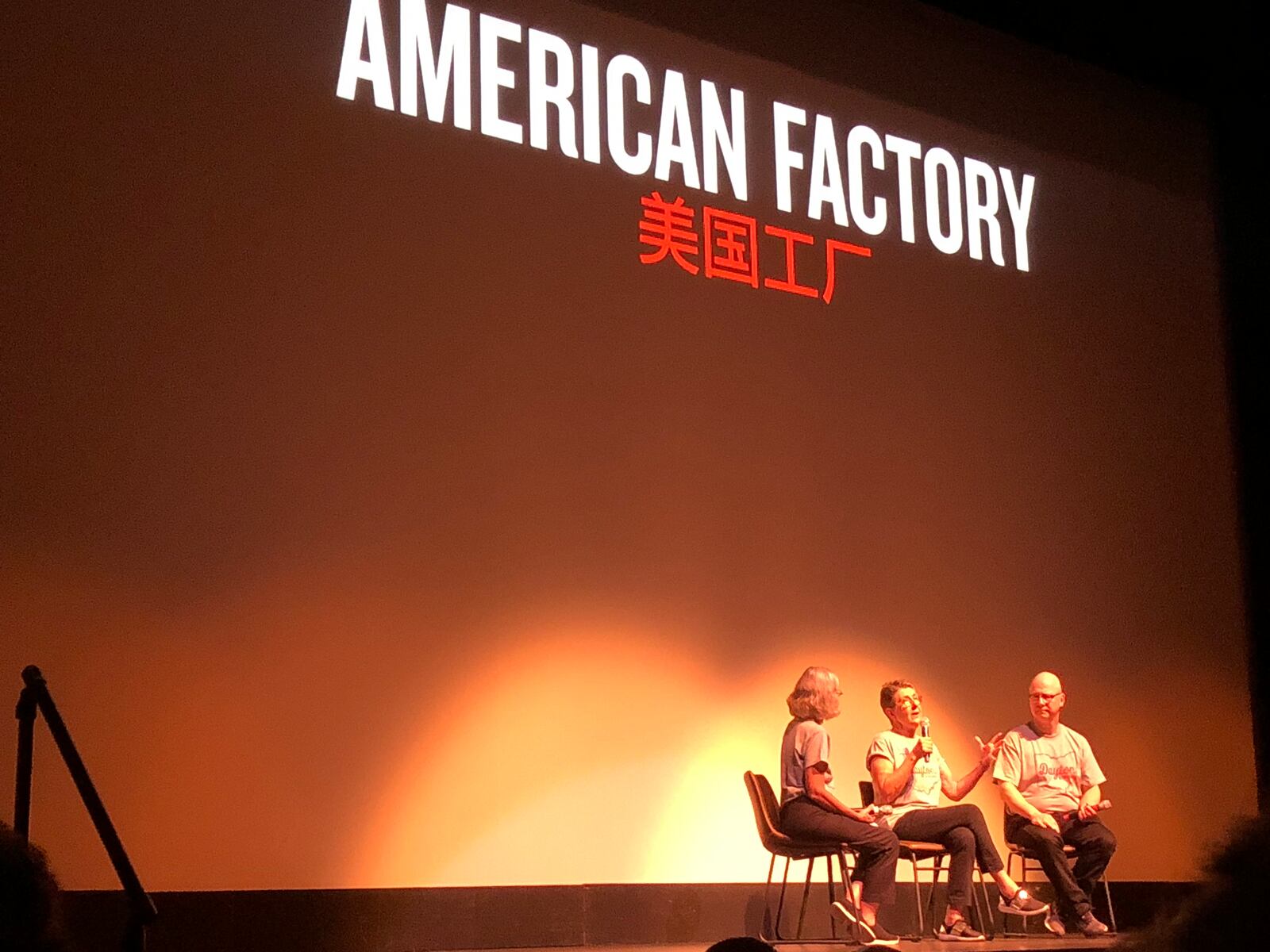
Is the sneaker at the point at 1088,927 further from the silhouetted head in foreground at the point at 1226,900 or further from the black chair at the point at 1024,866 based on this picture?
the silhouetted head in foreground at the point at 1226,900

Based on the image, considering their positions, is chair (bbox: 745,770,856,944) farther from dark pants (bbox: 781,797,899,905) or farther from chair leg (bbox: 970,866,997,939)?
chair leg (bbox: 970,866,997,939)

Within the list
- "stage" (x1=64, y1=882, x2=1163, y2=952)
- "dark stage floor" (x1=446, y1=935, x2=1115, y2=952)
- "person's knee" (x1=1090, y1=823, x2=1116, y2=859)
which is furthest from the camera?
"person's knee" (x1=1090, y1=823, x2=1116, y2=859)

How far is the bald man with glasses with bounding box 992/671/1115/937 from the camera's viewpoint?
5.74 m

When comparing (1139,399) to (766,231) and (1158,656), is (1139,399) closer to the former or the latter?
(1158,656)

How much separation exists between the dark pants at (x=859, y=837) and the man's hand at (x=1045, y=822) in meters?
0.73

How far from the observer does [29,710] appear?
364cm

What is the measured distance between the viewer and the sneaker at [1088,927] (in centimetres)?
567

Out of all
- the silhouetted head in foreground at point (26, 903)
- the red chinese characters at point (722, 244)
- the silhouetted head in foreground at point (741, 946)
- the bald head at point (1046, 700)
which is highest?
the red chinese characters at point (722, 244)

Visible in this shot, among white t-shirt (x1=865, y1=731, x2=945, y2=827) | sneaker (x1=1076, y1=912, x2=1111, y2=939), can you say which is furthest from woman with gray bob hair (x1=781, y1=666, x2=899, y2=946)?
sneaker (x1=1076, y1=912, x2=1111, y2=939)

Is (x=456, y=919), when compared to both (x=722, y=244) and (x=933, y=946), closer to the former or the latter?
(x=933, y=946)

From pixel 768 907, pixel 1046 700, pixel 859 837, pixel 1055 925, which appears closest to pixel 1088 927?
pixel 1055 925

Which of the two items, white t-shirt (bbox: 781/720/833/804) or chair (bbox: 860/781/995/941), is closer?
white t-shirt (bbox: 781/720/833/804)

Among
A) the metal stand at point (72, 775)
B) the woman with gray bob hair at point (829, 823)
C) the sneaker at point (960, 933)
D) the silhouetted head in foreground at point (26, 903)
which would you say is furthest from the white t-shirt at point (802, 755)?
the silhouetted head in foreground at point (26, 903)

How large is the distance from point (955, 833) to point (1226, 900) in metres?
5.11
